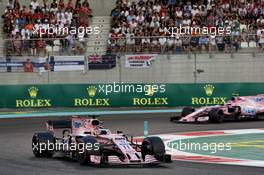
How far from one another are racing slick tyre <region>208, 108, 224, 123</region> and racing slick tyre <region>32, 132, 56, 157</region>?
9.90 metres

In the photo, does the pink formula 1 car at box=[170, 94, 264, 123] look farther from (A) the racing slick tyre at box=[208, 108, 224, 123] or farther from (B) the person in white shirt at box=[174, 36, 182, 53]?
(B) the person in white shirt at box=[174, 36, 182, 53]

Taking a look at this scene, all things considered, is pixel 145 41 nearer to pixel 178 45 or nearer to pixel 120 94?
pixel 178 45

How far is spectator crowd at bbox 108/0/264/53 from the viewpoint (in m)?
33.0

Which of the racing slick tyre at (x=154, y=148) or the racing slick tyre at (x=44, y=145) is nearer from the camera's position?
the racing slick tyre at (x=154, y=148)

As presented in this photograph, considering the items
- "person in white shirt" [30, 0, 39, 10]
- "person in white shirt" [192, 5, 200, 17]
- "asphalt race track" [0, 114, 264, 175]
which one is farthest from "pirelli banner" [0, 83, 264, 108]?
"asphalt race track" [0, 114, 264, 175]

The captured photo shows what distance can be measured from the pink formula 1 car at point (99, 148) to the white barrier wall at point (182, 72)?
15698 millimetres

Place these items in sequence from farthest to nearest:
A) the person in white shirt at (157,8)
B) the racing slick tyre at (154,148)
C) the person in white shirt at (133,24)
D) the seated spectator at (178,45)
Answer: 1. the person in white shirt at (157,8)
2. the person in white shirt at (133,24)
3. the seated spectator at (178,45)
4. the racing slick tyre at (154,148)

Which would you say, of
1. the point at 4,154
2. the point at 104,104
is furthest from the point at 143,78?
Answer: the point at 4,154

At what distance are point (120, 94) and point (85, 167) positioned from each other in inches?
A: 702

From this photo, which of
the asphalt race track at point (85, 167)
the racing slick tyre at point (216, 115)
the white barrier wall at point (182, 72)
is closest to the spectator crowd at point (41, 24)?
the white barrier wall at point (182, 72)

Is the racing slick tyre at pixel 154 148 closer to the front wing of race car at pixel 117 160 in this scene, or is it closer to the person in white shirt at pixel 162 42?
the front wing of race car at pixel 117 160

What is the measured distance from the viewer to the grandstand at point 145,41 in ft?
105

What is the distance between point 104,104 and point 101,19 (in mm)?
5736

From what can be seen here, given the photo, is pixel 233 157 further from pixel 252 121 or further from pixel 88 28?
pixel 88 28
